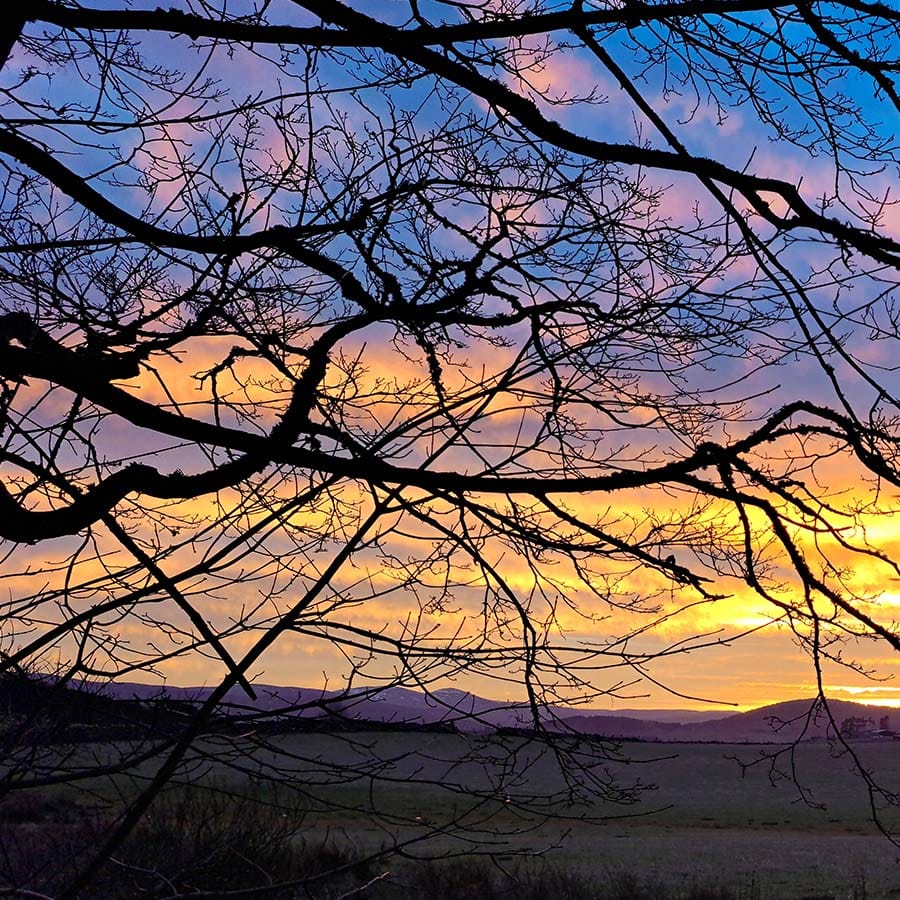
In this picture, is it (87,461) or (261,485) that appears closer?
(261,485)

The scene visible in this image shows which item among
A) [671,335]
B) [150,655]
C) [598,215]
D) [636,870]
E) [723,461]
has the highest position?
[598,215]

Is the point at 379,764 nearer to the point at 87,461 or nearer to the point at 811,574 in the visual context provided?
the point at 87,461

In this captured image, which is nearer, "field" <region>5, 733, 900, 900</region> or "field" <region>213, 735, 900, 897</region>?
"field" <region>5, 733, 900, 900</region>

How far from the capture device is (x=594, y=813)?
29.1 meters

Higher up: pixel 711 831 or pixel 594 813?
pixel 594 813

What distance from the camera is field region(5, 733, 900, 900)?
2803mm

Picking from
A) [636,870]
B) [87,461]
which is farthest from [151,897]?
[636,870]

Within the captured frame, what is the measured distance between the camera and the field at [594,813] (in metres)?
2.80

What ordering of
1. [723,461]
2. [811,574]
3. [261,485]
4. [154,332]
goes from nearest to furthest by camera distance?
[261,485]
[154,332]
[723,461]
[811,574]

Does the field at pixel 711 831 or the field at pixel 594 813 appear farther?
the field at pixel 711 831

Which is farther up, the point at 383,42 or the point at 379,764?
the point at 383,42

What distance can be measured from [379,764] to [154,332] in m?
1.91

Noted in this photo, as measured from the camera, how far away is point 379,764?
261 cm

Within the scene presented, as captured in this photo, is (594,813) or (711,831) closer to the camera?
(594,813)
